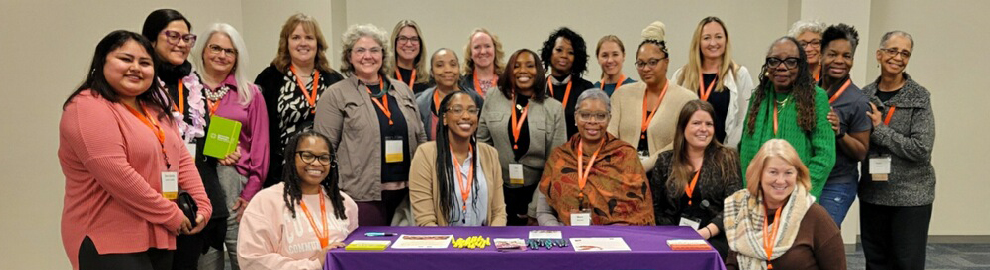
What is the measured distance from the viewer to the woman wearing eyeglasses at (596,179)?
2.95 meters

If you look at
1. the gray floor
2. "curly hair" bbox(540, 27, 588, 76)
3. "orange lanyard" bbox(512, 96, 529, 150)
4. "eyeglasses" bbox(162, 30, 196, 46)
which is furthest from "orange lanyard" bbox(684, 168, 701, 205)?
the gray floor

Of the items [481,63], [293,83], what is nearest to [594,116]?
[481,63]

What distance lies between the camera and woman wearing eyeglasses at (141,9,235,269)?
278 centimetres

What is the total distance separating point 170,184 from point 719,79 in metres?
2.99

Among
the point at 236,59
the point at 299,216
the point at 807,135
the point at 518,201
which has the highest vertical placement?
the point at 236,59

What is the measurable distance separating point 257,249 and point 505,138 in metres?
1.56

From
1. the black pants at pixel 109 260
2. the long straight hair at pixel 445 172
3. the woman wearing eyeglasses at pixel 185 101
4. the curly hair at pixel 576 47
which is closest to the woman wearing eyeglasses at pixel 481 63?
the curly hair at pixel 576 47

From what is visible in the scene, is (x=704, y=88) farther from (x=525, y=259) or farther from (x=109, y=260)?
(x=109, y=260)

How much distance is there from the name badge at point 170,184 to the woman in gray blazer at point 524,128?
171 cm

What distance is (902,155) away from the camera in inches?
129

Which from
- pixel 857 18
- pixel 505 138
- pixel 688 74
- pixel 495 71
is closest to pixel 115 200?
pixel 505 138

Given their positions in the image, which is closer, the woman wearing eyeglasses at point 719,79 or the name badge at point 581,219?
the name badge at point 581,219

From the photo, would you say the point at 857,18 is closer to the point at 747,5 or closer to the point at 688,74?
the point at 747,5

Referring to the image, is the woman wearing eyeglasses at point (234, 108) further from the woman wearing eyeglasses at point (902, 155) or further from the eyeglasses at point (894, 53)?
the eyeglasses at point (894, 53)
